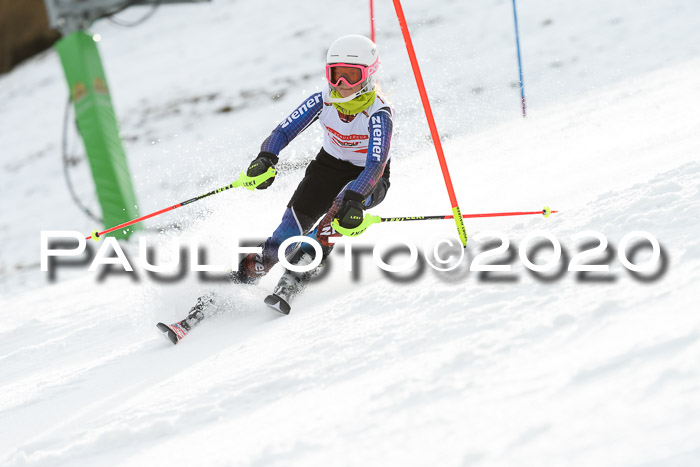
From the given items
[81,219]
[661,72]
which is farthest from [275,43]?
[661,72]

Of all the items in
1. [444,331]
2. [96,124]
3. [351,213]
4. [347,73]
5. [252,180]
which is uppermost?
[96,124]

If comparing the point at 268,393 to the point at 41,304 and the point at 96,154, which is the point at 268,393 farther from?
the point at 96,154

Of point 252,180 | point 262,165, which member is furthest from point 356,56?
point 252,180

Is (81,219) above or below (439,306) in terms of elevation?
above

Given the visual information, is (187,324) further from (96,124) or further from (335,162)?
(96,124)

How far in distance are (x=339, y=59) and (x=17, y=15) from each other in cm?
1625

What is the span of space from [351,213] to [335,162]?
78cm

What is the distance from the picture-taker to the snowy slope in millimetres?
1721

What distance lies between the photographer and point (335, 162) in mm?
3979

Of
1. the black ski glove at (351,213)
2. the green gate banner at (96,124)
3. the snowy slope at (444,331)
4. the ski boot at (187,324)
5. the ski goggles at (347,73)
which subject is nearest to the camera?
the snowy slope at (444,331)

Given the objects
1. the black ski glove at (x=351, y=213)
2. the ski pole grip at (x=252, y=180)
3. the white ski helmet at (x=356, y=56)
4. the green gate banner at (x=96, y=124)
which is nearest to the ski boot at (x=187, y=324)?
the ski pole grip at (x=252, y=180)

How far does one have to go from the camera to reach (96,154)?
312 inches

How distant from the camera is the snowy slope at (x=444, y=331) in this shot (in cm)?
172

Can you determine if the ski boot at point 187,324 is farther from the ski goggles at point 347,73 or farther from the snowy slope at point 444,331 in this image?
the ski goggles at point 347,73
